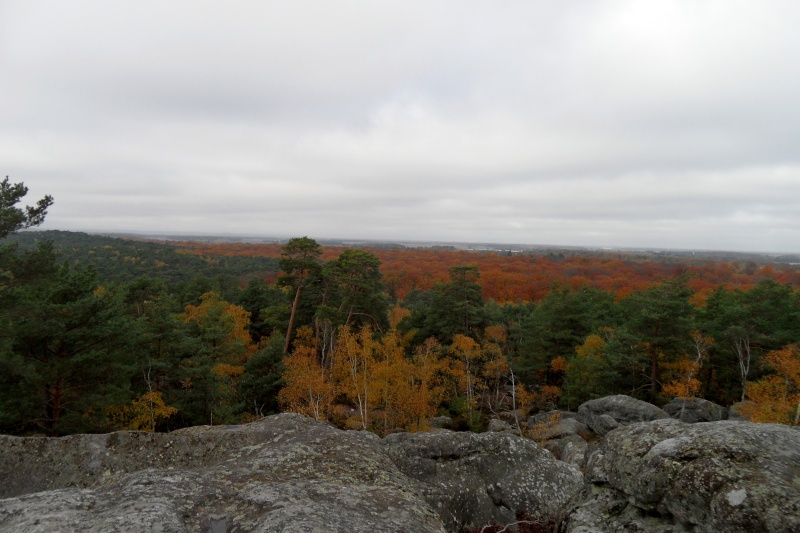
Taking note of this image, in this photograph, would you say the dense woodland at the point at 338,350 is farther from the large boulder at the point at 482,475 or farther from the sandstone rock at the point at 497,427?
the large boulder at the point at 482,475

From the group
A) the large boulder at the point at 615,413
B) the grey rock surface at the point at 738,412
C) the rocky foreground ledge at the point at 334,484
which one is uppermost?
the rocky foreground ledge at the point at 334,484

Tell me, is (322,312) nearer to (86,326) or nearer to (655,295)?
(86,326)

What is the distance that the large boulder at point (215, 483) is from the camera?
321cm

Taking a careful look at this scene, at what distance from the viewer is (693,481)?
348 centimetres

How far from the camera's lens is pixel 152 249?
94625 mm

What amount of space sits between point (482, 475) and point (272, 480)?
184 inches

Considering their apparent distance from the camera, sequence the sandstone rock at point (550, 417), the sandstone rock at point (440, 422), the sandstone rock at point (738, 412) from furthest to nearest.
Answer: the sandstone rock at point (550, 417), the sandstone rock at point (440, 422), the sandstone rock at point (738, 412)

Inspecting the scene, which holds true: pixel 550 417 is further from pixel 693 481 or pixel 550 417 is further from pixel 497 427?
pixel 693 481

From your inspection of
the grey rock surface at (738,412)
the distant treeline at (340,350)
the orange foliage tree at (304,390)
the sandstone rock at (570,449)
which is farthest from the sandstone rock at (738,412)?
the orange foliage tree at (304,390)

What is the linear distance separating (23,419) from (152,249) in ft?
316

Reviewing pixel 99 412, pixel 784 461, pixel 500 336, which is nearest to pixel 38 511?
pixel 784 461

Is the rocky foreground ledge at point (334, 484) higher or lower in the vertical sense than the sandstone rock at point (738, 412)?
higher

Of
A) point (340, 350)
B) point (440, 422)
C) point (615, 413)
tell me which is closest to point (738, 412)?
point (615, 413)

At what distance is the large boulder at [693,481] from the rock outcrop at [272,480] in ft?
6.29
